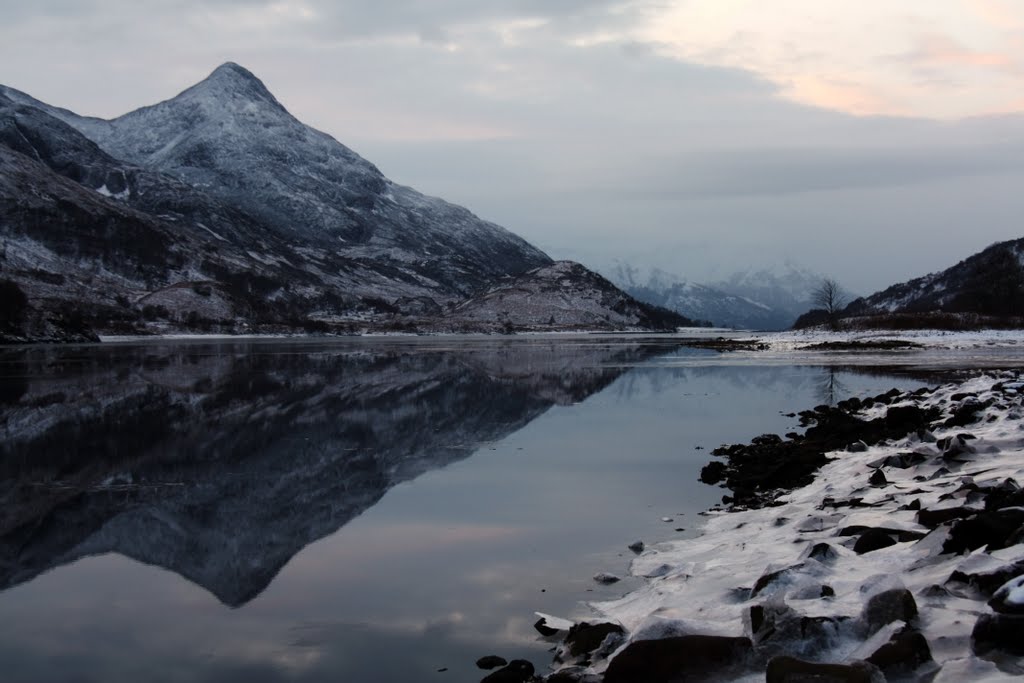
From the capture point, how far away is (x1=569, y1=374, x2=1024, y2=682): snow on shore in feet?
28.5

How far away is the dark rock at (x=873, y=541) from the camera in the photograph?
39.6 ft

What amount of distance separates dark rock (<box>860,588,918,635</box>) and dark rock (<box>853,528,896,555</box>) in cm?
328

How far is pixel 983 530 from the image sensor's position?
34.9ft

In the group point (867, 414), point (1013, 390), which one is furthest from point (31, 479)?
point (1013, 390)

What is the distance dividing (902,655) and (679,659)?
2182 millimetres

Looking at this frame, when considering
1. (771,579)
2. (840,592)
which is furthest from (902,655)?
(771,579)

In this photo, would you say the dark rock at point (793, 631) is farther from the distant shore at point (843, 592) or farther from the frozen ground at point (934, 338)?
the frozen ground at point (934, 338)

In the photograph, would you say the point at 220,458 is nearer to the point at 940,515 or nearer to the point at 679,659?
the point at 679,659

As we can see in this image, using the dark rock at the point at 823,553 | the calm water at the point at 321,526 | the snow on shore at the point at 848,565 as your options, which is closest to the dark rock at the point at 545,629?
the calm water at the point at 321,526

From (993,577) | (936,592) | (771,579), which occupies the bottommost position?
(771,579)

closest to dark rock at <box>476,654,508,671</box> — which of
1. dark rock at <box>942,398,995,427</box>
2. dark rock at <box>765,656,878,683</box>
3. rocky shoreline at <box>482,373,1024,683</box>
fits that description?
rocky shoreline at <box>482,373,1024,683</box>

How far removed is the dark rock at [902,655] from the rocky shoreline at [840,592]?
0.4 inches

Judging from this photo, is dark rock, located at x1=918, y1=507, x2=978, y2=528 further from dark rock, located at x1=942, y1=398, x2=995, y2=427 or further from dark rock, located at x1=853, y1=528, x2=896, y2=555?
dark rock, located at x1=942, y1=398, x2=995, y2=427

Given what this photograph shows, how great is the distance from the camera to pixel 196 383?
5512cm
